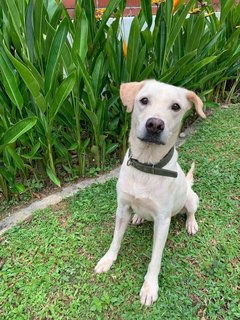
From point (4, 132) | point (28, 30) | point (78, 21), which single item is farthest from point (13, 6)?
point (4, 132)

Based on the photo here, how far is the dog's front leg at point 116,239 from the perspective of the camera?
205 cm

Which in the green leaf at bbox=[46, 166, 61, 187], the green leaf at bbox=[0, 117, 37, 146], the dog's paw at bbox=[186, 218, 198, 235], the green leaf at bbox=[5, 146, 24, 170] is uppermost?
the green leaf at bbox=[0, 117, 37, 146]

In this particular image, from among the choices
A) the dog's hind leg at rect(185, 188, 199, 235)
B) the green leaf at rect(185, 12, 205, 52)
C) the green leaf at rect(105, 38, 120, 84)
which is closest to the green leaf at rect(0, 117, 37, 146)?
the green leaf at rect(105, 38, 120, 84)

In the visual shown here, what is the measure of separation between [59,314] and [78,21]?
190 cm

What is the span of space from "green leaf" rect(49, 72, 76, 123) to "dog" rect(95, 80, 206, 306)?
477 millimetres

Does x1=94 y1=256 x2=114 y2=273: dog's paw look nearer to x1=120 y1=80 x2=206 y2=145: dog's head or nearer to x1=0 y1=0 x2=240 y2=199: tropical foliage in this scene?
x1=0 y1=0 x2=240 y2=199: tropical foliage

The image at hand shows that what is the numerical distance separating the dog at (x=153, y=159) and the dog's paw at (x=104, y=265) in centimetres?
27

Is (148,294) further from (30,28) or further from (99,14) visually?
(99,14)

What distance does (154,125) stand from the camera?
5.20 ft

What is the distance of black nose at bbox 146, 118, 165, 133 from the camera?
158cm

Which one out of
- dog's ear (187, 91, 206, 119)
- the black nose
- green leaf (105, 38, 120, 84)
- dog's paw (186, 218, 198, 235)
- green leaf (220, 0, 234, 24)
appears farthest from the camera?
green leaf (220, 0, 234, 24)

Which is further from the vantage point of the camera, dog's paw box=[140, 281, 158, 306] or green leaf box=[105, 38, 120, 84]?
green leaf box=[105, 38, 120, 84]

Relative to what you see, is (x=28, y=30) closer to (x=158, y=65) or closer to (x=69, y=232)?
(x=158, y=65)

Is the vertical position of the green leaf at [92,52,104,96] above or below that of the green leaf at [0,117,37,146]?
above
